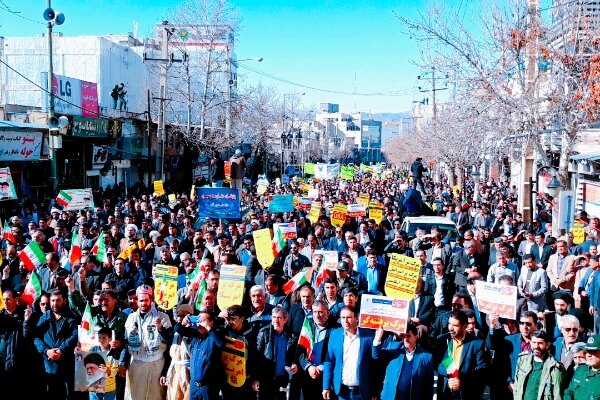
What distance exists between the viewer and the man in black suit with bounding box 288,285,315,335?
773 centimetres

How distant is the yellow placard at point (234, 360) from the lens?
6.74 meters

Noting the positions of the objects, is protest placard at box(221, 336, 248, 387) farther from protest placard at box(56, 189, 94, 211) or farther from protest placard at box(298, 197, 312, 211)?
protest placard at box(298, 197, 312, 211)

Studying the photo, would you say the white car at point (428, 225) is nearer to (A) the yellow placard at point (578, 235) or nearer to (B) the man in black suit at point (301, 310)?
(A) the yellow placard at point (578, 235)

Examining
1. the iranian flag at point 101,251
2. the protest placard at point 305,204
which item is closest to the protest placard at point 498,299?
the iranian flag at point 101,251

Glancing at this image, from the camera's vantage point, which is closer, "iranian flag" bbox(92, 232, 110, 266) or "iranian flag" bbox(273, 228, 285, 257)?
"iranian flag" bbox(92, 232, 110, 266)

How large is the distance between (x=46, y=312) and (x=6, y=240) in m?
6.53

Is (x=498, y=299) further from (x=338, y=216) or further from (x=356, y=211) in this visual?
(x=356, y=211)

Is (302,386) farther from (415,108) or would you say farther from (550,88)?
(415,108)

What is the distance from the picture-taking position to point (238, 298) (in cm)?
877

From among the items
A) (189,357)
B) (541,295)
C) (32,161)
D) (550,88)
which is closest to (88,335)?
(189,357)

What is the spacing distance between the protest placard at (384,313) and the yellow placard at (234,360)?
109cm

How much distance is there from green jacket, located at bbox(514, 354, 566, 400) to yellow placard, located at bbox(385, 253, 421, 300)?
266 centimetres

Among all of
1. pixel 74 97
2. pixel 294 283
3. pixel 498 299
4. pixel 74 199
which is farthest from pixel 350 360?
pixel 74 97

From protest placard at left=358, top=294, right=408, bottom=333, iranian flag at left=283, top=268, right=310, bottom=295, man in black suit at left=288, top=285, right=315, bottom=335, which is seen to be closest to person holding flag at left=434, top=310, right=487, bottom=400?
protest placard at left=358, top=294, right=408, bottom=333
